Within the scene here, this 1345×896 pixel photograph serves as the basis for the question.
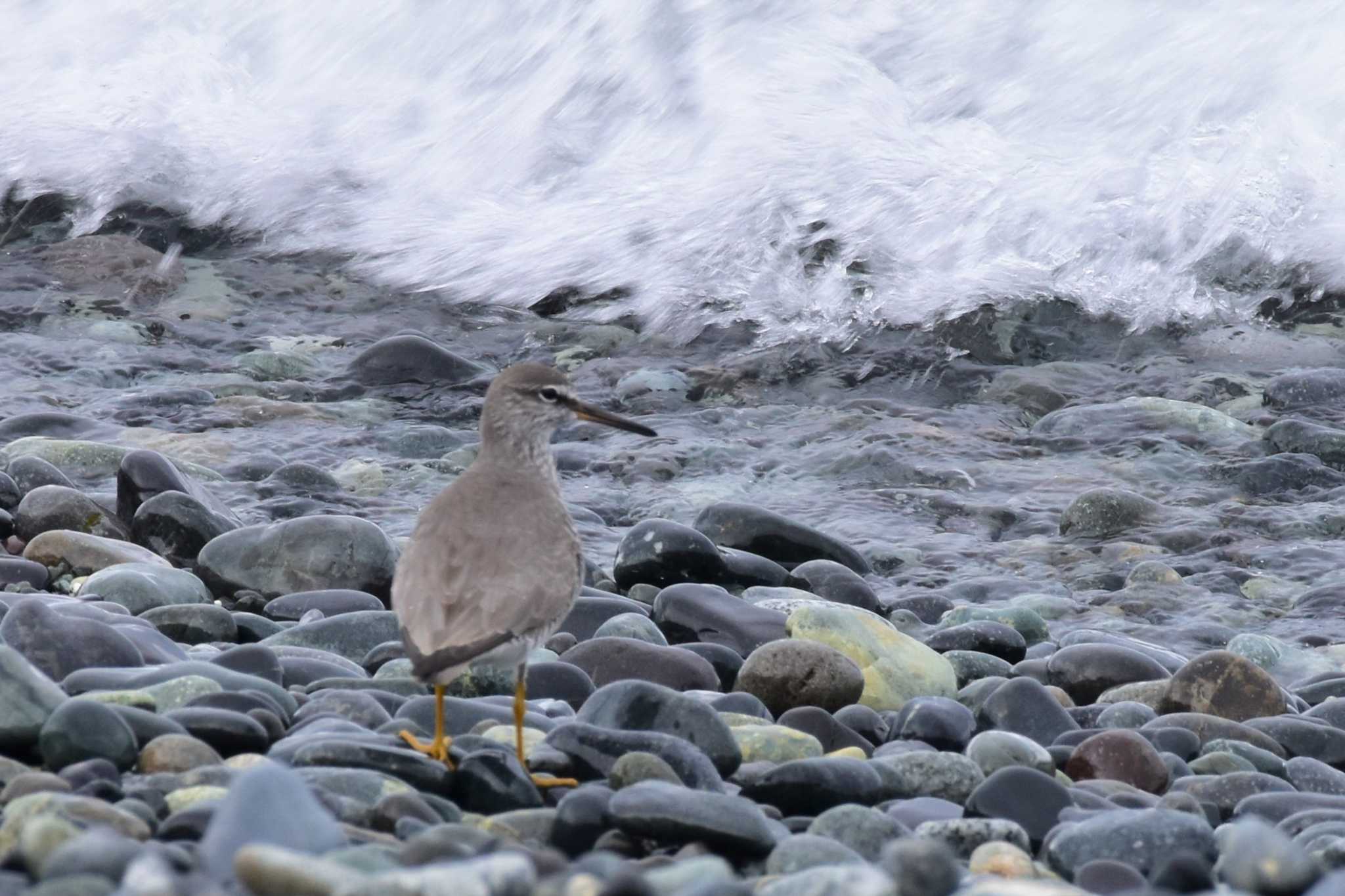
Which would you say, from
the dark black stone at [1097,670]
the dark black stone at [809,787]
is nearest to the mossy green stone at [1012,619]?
the dark black stone at [1097,670]

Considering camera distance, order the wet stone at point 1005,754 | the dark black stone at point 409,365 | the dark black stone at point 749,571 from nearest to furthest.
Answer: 1. the wet stone at point 1005,754
2. the dark black stone at point 749,571
3. the dark black stone at point 409,365

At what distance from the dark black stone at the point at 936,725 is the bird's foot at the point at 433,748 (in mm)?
1549

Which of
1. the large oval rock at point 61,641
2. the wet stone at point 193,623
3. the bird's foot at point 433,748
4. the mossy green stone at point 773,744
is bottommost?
the wet stone at point 193,623

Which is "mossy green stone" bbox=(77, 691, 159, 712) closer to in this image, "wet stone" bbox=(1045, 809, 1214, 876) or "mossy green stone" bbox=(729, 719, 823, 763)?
"mossy green stone" bbox=(729, 719, 823, 763)

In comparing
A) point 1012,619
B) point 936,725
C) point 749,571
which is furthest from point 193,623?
point 1012,619

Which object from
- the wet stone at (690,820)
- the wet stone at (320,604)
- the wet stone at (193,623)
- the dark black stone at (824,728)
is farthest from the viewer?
the wet stone at (320,604)

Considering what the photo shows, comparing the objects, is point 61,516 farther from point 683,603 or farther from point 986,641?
point 986,641

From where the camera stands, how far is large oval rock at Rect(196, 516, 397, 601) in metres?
6.04

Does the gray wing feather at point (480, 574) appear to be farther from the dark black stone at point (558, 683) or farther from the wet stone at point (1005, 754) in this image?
the wet stone at point (1005, 754)

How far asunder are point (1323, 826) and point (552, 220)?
865 cm

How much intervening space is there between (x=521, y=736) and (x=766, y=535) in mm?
2778

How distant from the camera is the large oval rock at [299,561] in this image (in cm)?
604

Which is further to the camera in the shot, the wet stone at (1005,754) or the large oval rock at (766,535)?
the large oval rock at (766,535)

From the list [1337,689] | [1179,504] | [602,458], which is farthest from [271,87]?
[1337,689]
